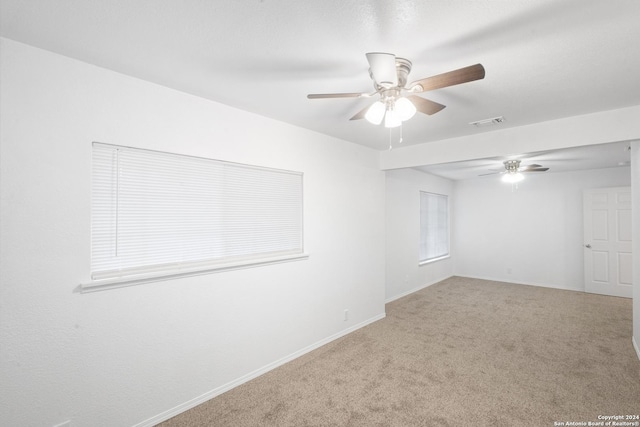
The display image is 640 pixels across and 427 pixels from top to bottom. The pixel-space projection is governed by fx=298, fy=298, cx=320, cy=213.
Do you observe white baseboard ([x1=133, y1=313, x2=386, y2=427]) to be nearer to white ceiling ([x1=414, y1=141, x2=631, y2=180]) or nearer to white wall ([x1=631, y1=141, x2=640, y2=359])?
white ceiling ([x1=414, y1=141, x2=631, y2=180])

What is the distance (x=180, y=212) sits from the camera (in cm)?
236

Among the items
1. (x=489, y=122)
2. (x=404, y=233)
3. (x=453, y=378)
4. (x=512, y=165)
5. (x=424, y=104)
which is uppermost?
(x=489, y=122)

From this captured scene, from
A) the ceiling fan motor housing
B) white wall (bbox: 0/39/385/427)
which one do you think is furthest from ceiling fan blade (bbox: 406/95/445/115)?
the ceiling fan motor housing

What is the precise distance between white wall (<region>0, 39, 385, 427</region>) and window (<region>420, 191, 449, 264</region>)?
158 inches

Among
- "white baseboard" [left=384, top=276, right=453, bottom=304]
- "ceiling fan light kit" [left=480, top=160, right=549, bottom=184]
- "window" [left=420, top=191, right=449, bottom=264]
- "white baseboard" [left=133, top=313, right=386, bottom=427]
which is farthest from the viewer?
"window" [left=420, top=191, right=449, bottom=264]

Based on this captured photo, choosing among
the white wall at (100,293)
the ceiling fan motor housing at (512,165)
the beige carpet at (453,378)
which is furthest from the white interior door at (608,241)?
the white wall at (100,293)

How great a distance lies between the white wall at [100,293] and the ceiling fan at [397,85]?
3.99 feet

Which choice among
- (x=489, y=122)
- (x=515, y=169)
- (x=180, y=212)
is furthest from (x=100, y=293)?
(x=515, y=169)

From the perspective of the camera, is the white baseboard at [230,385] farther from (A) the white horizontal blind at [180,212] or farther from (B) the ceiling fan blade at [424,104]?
(B) the ceiling fan blade at [424,104]

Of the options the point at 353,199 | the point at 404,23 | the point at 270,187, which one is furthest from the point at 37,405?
the point at 353,199

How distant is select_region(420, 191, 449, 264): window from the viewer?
635cm

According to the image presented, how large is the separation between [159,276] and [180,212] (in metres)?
0.51

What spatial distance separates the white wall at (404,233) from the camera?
5.27 m

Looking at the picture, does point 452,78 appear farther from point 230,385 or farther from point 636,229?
point 636,229
